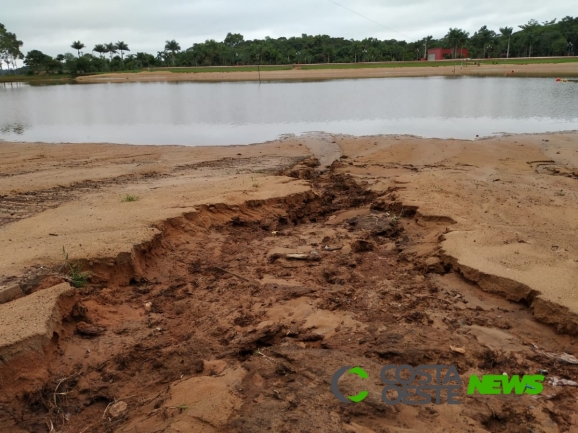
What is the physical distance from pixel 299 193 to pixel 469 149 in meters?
5.79

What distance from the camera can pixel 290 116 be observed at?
1744 cm

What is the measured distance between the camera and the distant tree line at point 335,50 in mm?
62438

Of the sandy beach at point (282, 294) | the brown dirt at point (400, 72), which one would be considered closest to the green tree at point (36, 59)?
the brown dirt at point (400, 72)

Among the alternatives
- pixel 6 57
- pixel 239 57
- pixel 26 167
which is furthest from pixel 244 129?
pixel 6 57

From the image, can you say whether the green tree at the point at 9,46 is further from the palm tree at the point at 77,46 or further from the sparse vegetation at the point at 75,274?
the sparse vegetation at the point at 75,274

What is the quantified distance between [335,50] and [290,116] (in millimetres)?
54976

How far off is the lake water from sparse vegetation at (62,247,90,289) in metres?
9.32

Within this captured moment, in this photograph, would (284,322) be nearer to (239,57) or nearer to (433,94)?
(433,94)

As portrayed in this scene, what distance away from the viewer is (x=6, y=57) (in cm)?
6981

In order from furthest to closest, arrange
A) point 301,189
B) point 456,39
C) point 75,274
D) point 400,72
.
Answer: point 456,39
point 400,72
point 301,189
point 75,274

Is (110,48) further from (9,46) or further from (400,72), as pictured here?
(400,72)

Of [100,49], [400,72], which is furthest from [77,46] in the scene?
[400,72]

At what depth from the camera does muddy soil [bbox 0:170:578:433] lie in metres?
2.45

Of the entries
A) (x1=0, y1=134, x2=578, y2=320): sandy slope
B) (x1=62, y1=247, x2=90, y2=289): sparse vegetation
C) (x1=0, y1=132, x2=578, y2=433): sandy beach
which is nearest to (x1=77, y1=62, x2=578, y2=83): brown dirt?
(x1=0, y1=134, x2=578, y2=320): sandy slope
